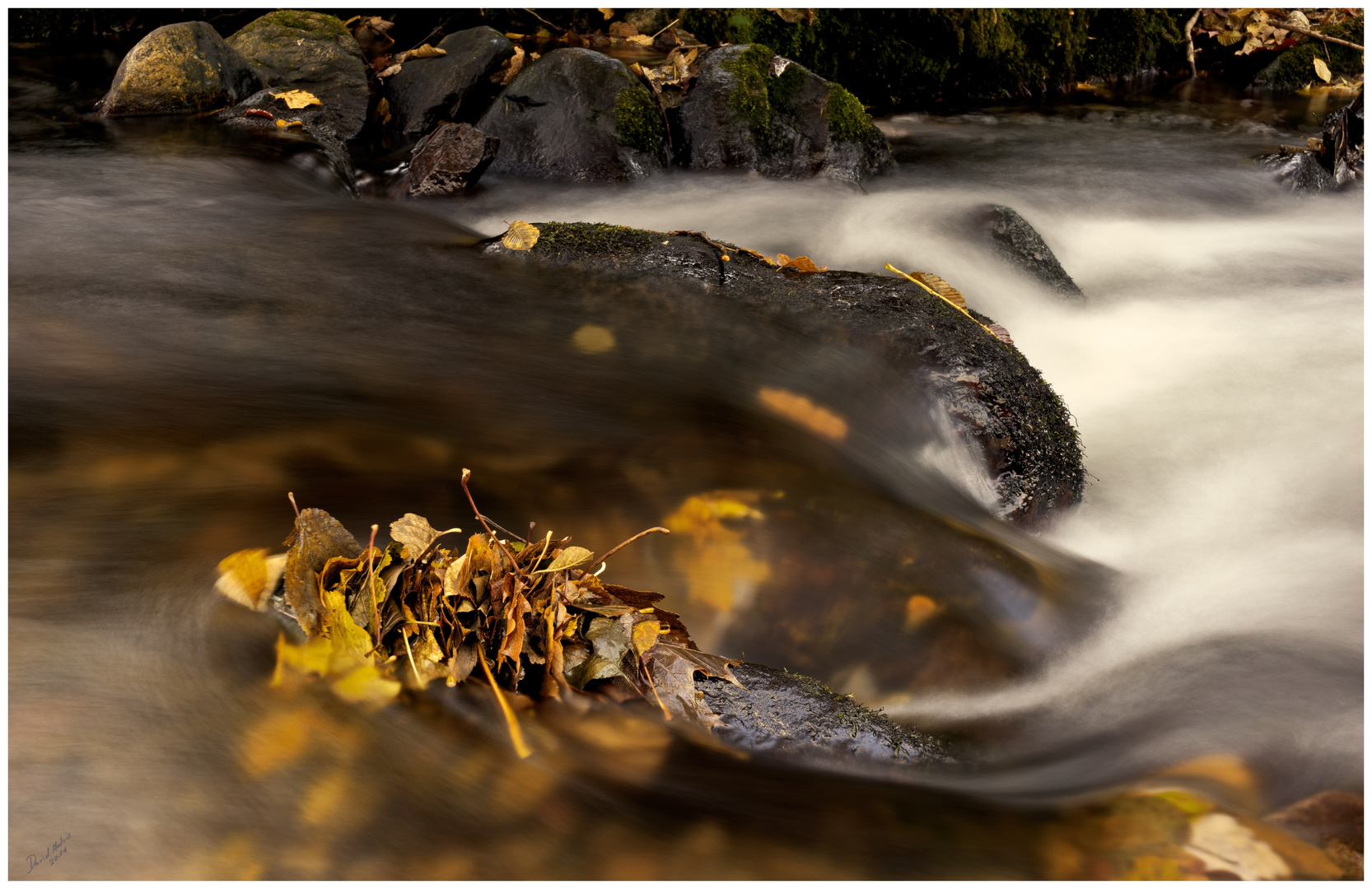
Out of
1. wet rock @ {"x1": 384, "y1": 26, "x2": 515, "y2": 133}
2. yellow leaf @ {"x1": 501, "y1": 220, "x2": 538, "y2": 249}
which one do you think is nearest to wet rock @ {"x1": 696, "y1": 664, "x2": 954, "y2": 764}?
yellow leaf @ {"x1": 501, "y1": 220, "x2": 538, "y2": 249}

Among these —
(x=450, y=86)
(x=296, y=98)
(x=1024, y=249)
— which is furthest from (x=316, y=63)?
(x=1024, y=249)

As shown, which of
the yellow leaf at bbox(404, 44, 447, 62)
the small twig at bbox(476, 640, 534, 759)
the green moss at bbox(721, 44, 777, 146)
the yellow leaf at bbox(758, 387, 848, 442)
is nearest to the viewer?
the small twig at bbox(476, 640, 534, 759)

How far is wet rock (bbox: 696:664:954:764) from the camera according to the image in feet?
6.89

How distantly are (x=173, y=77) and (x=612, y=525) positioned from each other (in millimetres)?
5241

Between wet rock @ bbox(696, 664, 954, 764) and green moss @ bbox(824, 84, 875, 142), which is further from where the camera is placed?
green moss @ bbox(824, 84, 875, 142)

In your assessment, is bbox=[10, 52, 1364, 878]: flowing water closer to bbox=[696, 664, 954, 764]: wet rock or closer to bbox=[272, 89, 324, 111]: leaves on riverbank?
bbox=[696, 664, 954, 764]: wet rock

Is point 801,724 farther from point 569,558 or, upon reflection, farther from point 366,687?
point 366,687

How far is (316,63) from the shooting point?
22.6 ft

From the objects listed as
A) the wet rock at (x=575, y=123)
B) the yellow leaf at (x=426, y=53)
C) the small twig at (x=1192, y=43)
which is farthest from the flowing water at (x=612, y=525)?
the small twig at (x=1192, y=43)

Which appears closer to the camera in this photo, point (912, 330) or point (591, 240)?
point (912, 330)

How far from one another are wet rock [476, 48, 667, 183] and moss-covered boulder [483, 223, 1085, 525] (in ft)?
6.87

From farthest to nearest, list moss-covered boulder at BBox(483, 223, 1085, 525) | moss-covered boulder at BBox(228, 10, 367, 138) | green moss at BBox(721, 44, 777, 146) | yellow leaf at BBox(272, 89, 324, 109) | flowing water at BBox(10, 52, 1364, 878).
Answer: moss-covered boulder at BBox(228, 10, 367, 138) → yellow leaf at BBox(272, 89, 324, 109) → green moss at BBox(721, 44, 777, 146) → moss-covered boulder at BBox(483, 223, 1085, 525) → flowing water at BBox(10, 52, 1364, 878)

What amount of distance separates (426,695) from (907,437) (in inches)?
83.6

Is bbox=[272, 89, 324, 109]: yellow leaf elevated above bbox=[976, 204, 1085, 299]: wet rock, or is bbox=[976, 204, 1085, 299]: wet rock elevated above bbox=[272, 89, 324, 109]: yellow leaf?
bbox=[272, 89, 324, 109]: yellow leaf
